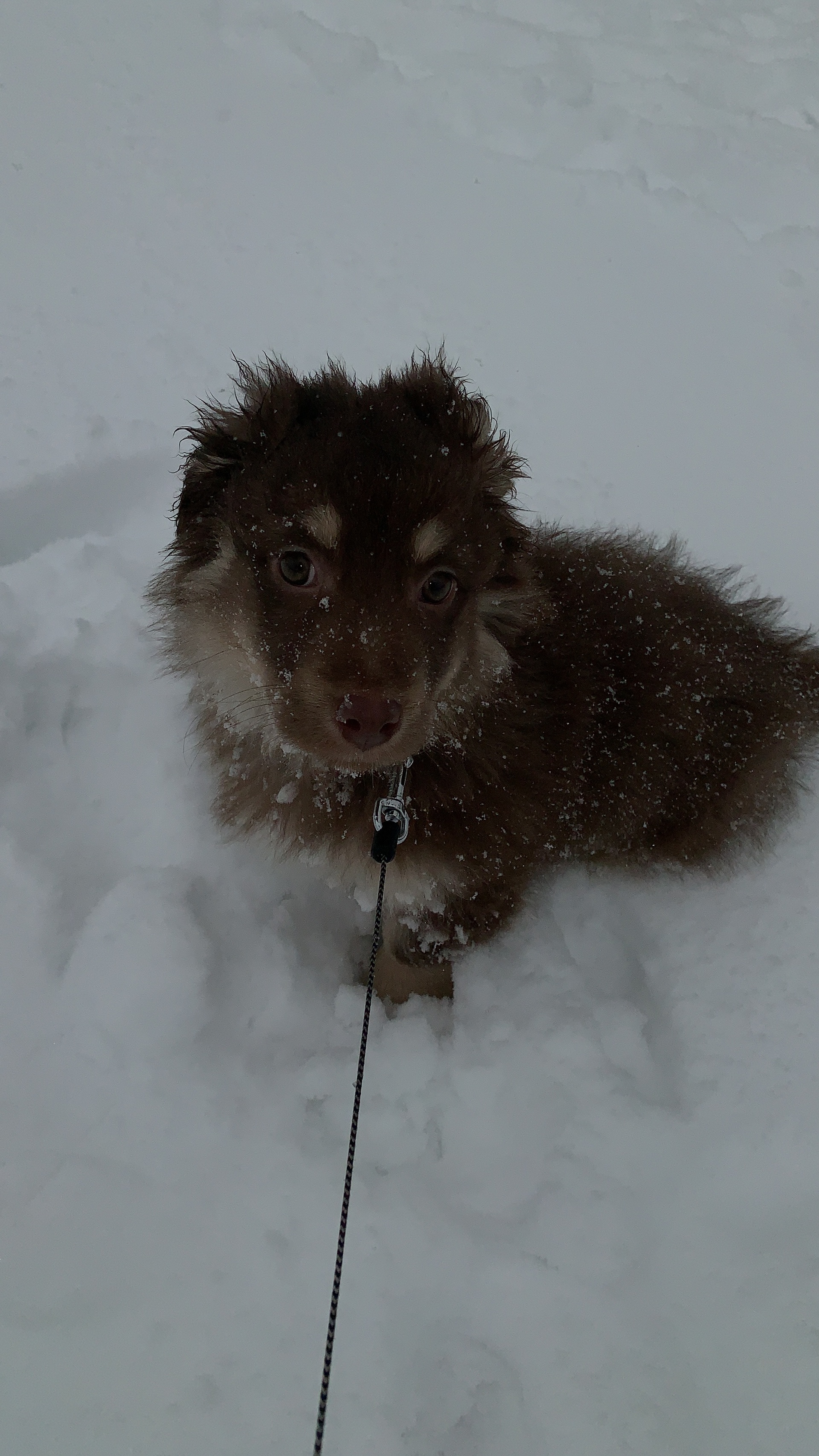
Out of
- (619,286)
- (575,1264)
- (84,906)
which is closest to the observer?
(575,1264)

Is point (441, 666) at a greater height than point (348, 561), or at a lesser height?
lesser

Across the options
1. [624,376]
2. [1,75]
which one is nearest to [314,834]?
[624,376]

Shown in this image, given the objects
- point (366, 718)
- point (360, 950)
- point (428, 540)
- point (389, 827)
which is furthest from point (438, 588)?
point (360, 950)

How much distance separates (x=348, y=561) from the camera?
2.14 meters

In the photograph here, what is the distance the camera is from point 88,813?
344 cm

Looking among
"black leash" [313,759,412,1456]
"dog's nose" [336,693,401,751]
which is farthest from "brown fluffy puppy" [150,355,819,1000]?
"black leash" [313,759,412,1456]

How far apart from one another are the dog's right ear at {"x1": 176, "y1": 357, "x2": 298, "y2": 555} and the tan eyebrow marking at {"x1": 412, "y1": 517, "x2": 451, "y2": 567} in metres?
0.56

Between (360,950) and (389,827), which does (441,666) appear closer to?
(389,827)

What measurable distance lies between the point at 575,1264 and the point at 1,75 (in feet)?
29.3

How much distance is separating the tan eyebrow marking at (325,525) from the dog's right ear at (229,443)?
0.37 meters

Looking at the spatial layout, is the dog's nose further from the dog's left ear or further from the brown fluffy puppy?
the dog's left ear

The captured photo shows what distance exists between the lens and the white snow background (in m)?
2.41

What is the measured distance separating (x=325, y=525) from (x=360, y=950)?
1958 millimetres

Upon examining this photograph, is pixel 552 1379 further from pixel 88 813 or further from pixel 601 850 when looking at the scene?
pixel 88 813
